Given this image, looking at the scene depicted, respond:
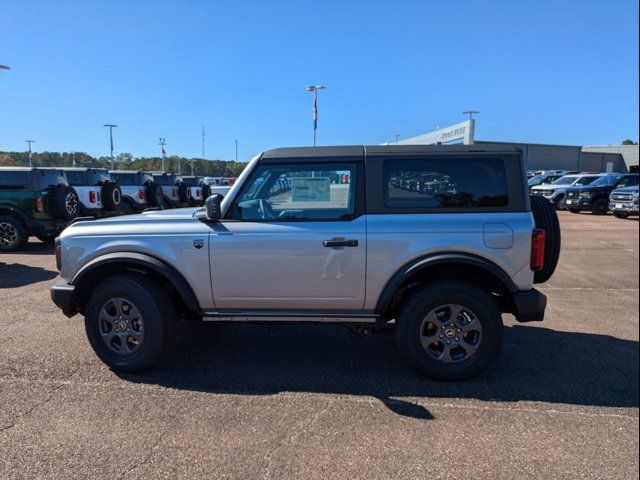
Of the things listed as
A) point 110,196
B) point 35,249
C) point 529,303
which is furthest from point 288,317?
point 110,196

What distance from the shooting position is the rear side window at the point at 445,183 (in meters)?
3.57

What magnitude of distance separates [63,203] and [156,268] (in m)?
7.88

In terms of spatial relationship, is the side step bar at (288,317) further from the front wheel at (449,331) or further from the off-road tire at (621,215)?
the off-road tire at (621,215)

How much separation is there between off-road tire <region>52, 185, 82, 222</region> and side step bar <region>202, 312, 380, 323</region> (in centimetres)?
806

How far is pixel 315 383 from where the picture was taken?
11.7 ft

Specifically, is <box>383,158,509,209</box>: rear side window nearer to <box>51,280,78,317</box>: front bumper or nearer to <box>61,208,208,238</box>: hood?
<box>61,208,208,238</box>: hood

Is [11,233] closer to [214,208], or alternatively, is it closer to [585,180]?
[214,208]

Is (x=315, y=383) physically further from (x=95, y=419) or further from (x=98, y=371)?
(x=98, y=371)

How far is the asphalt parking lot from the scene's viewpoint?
8.44 feet

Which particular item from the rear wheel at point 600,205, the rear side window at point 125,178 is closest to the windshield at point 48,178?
the rear side window at point 125,178

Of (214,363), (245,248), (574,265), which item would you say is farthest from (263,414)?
(574,265)

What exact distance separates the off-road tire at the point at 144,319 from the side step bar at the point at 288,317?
0.34m

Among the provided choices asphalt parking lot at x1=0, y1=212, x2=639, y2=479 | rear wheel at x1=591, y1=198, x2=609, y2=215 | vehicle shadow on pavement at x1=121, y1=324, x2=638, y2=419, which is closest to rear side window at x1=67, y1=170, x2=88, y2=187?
asphalt parking lot at x1=0, y1=212, x2=639, y2=479

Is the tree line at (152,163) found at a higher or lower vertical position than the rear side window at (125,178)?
higher
